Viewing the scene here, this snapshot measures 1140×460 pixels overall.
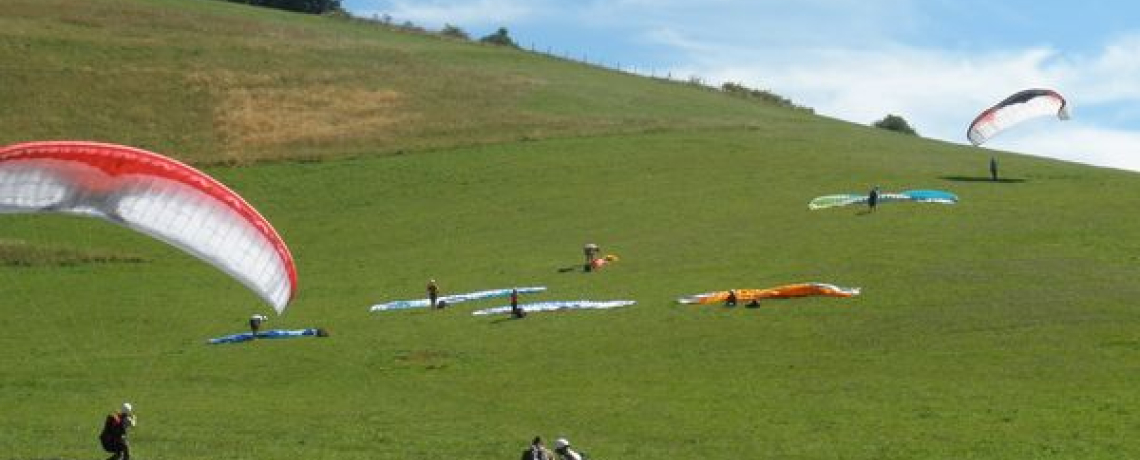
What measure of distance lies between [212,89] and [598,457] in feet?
190

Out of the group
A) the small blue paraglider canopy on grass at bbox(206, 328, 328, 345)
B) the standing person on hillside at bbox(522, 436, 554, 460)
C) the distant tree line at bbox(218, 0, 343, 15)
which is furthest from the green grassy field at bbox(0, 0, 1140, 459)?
the distant tree line at bbox(218, 0, 343, 15)

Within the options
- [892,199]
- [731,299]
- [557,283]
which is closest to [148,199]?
[731,299]

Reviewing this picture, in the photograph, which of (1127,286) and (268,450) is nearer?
(268,450)

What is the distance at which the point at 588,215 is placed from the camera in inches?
2249

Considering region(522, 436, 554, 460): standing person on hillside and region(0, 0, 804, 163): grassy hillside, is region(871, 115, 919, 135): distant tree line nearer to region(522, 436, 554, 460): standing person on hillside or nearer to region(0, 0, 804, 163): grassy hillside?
region(0, 0, 804, 163): grassy hillside

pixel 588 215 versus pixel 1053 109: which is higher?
pixel 1053 109

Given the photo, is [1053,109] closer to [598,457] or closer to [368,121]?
[368,121]

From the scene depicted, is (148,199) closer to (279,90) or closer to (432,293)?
(432,293)

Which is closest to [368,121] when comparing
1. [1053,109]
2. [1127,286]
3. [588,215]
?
[588,215]

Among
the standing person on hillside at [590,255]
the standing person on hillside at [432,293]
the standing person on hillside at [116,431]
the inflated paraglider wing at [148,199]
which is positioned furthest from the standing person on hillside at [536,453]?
the standing person on hillside at [590,255]

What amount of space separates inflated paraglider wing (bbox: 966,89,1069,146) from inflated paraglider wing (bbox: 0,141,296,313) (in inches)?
1526

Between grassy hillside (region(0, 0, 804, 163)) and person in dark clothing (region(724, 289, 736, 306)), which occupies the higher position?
grassy hillside (region(0, 0, 804, 163))

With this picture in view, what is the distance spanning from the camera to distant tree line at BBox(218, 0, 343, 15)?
12408 cm

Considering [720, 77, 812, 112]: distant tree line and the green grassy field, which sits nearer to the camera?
the green grassy field
